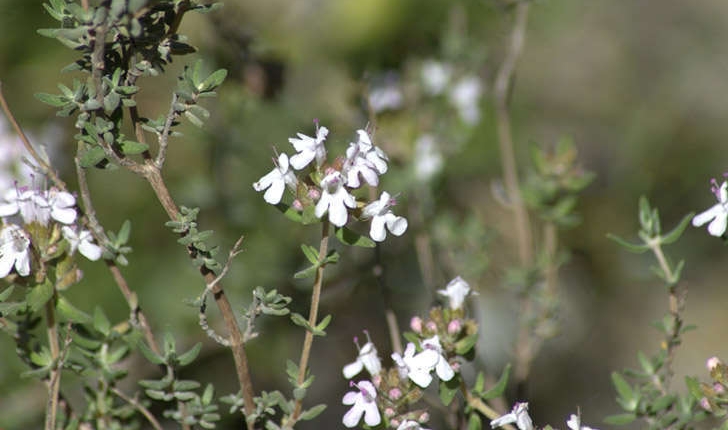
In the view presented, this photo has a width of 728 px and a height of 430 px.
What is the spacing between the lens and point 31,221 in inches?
50.1

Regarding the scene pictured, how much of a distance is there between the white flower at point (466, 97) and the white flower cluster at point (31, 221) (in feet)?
4.98

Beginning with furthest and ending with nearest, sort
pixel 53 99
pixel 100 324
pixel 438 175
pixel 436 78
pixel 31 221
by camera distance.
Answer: pixel 436 78 → pixel 438 175 → pixel 100 324 → pixel 31 221 → pixel 53 99

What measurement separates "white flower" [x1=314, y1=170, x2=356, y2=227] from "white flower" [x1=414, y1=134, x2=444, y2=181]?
1.21 m

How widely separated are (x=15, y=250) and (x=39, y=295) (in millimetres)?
79

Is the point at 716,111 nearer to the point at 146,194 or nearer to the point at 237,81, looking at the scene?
the point at 237,81

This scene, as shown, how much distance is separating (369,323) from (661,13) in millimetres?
2509

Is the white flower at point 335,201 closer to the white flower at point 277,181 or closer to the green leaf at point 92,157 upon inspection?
the white flower at point 277,181

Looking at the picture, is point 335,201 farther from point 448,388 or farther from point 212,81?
point 448,388

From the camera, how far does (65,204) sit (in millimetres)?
1233

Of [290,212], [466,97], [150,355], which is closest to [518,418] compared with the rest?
[290,212]

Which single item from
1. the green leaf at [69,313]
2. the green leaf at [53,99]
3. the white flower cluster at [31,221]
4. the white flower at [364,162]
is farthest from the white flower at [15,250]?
the white flower at [364,162]

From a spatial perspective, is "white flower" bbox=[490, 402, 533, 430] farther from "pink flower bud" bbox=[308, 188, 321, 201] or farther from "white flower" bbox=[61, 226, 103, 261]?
"white flower" bbox=[61, 226, 103, 261]

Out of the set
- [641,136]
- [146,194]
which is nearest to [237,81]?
[146,194]

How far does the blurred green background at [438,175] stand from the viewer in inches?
98.4
